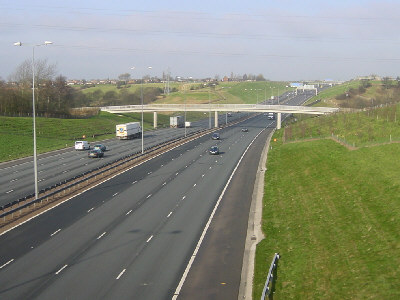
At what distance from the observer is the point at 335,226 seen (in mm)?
28594

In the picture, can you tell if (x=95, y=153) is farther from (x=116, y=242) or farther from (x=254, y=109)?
(x=254, y=109)

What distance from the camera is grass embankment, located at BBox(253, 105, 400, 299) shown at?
20.3m

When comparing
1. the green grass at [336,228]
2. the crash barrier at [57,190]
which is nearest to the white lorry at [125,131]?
the crash barrier at [57,190]

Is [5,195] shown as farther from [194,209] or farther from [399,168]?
[399,168]

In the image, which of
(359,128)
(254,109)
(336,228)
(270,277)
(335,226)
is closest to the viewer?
(270,277)

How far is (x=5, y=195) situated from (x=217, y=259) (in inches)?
848

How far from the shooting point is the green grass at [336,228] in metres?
20.3

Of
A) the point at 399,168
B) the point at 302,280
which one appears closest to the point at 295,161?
the point at 399,168

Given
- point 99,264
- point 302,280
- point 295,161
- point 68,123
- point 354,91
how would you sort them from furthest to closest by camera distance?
point 354,91, point 68,123, point 295,161, point 99,264, point 302,280

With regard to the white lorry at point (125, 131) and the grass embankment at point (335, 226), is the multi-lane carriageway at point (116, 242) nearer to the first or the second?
the grass embankment at point (335, 226)

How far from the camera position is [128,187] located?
42.8 m

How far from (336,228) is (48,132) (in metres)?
70.9

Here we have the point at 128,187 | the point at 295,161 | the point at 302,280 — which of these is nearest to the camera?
the point at 302,280

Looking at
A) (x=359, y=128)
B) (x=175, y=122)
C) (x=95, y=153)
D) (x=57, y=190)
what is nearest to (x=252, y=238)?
(x=57, y=190)
